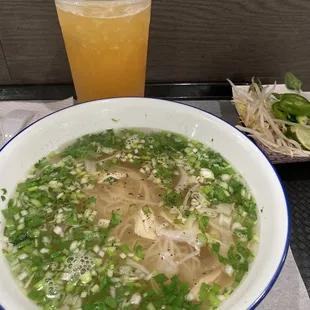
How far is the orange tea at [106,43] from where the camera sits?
4.86 ft

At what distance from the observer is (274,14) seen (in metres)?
1.87

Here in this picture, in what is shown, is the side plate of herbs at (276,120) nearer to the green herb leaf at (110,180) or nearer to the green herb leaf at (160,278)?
the green herb leaf at (110,180)

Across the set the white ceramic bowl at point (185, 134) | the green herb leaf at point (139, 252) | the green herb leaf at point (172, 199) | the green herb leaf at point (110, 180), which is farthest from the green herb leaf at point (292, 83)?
the green herb leaf at point (139, 252)

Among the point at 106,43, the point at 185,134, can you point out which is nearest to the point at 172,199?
the point at 185,134

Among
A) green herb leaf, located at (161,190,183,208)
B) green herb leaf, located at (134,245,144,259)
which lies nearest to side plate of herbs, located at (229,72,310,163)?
green herb leaf, located at (161,190,183,208)

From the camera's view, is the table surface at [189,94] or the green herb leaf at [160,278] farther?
the table surface at [189,94]

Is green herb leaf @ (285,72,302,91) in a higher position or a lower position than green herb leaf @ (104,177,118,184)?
lower

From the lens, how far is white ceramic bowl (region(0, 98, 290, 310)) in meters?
1.01

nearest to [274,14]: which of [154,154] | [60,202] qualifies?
[154,154]

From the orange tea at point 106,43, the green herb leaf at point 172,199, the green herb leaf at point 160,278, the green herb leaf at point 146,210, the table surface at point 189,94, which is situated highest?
the orange tea at point 106,43

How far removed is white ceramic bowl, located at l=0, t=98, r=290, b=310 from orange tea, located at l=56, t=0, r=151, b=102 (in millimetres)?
219

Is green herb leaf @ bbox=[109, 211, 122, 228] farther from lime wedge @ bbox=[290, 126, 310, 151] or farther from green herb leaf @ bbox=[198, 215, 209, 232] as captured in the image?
lime wedge @ bbox=[290, 126, 310, 151]

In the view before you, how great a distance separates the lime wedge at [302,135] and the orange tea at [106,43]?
733 millimetres

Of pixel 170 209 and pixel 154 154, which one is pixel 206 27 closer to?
pixel 154 154
